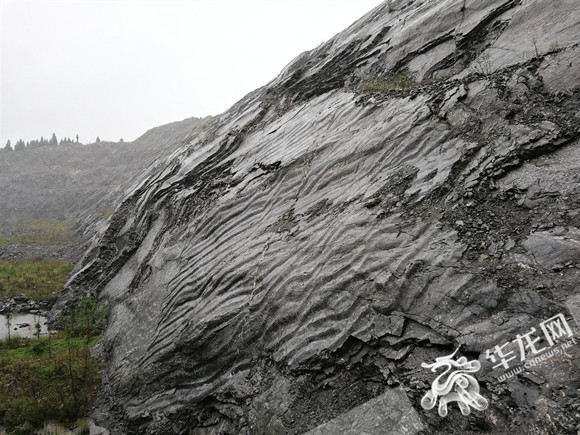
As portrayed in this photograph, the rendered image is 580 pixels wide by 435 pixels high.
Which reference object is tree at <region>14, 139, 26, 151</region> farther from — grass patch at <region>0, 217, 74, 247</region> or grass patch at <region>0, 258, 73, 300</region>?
grass patch at <region>0, 258, 73, 300</region>

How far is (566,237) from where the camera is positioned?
5617 millimetres

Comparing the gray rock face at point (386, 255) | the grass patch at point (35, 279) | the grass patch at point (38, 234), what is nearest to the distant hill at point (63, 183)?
the grass patch at point (38, 234)

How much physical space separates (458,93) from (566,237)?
16.6 ft

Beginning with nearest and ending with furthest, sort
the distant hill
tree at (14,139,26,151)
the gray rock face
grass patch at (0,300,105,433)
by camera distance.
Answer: the gray rock face, grass patch at (0,300,105,433), the distant hill, tree at (14,139,26,151)

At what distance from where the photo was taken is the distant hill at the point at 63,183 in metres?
33.0

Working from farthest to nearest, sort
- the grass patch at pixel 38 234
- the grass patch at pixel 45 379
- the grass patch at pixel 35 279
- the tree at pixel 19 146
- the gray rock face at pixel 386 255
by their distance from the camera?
A: the tree at pixel 19 146, the grass patch at pixel 38 234, the grass patch at pixel 35 279, the grass patch at pixel 45 379, the gray rock face at pixel 386 255

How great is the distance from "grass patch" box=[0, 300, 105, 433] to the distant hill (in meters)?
16.4

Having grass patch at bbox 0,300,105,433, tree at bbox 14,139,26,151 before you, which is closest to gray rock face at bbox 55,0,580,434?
grass patch at bbox 0,300,105,433

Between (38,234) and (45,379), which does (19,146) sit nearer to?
(38,234)

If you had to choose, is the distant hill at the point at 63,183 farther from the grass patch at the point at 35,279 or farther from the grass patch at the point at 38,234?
the grass patch at the point at 35,279

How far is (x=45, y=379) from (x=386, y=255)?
1105 cm

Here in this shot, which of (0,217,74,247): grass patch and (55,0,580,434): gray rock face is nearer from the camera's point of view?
(55,0,580,434): gray rock face

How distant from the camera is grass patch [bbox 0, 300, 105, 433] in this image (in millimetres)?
8925

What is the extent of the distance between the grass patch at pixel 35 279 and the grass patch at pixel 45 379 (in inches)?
230
